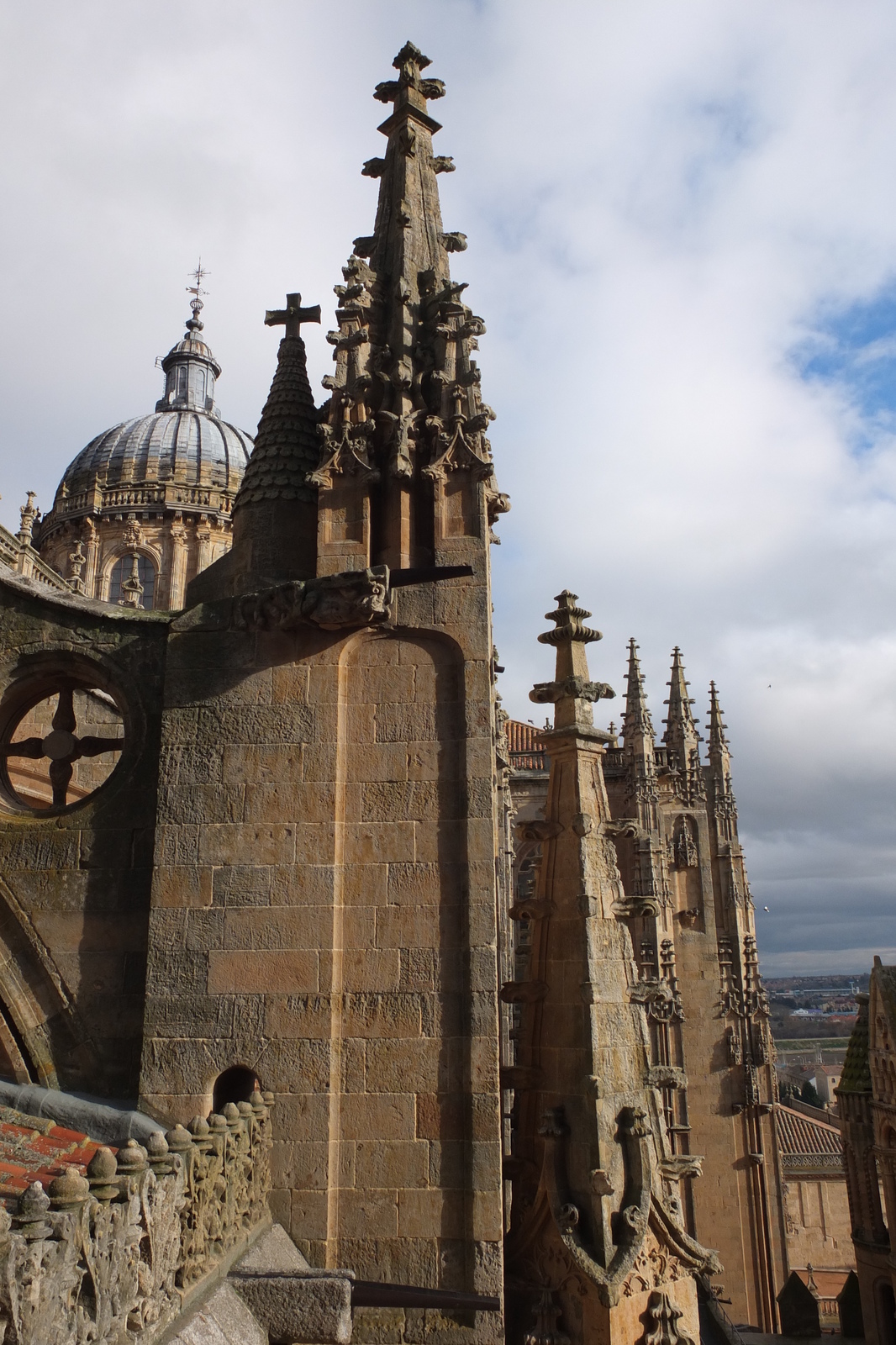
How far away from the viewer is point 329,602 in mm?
7242

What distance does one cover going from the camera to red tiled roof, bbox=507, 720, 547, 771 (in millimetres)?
30250

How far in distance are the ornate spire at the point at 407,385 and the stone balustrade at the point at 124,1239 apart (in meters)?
4.42

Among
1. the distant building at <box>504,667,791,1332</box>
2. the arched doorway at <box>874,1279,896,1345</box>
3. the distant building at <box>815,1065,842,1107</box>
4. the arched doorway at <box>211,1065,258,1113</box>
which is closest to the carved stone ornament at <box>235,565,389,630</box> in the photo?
the arched doorway at <box>211,1065,258,1113</box>

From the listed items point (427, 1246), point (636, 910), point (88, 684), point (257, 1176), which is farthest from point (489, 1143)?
point (88, 684)

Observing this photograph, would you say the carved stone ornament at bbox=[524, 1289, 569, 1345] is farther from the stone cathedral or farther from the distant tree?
the distant tree

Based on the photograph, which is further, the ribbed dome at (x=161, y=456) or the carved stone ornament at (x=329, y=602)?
the ribbed dome at (x=161, y=456)

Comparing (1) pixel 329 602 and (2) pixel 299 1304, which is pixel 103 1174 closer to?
(2) pixel 299 1304

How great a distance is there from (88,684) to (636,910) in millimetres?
4696

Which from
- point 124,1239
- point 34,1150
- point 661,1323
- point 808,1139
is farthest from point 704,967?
point 808,1139

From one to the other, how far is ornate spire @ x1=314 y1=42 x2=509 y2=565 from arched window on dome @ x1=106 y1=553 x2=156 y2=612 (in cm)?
2945

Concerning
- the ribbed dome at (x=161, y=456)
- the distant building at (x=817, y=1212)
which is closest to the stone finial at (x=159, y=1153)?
the ribbed dome at (x=161, y=456)

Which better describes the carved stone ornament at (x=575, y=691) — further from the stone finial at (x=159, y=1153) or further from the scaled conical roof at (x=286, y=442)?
the stone finial at (x=159, y=1153)

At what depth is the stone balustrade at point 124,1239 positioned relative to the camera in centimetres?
318

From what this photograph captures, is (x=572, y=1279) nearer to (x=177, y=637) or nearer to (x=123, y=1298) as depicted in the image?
(x=123, y=1298)
